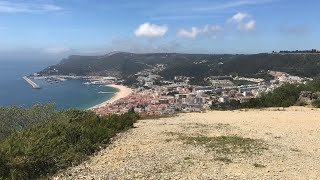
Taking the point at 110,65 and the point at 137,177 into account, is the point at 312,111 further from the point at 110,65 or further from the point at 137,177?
the point at 110,65

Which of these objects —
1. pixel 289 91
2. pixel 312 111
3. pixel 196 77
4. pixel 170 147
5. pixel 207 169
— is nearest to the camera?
pixel 207 169

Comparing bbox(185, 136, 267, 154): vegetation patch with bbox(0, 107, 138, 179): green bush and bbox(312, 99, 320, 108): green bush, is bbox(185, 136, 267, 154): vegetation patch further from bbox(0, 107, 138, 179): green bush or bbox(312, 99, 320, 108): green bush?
bbox(312, 99, 320, 108): green bush

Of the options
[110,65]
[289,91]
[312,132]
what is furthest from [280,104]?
[110,65]

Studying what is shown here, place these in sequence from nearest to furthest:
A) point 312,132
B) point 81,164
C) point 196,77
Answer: point 81,164 < point 312,132 < point 196,77

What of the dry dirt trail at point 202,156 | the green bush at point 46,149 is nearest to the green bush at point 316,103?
the dry dirt trail at point 202,156

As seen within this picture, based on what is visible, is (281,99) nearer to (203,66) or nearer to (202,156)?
(202,156)

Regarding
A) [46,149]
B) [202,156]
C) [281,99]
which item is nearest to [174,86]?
[281,99]
